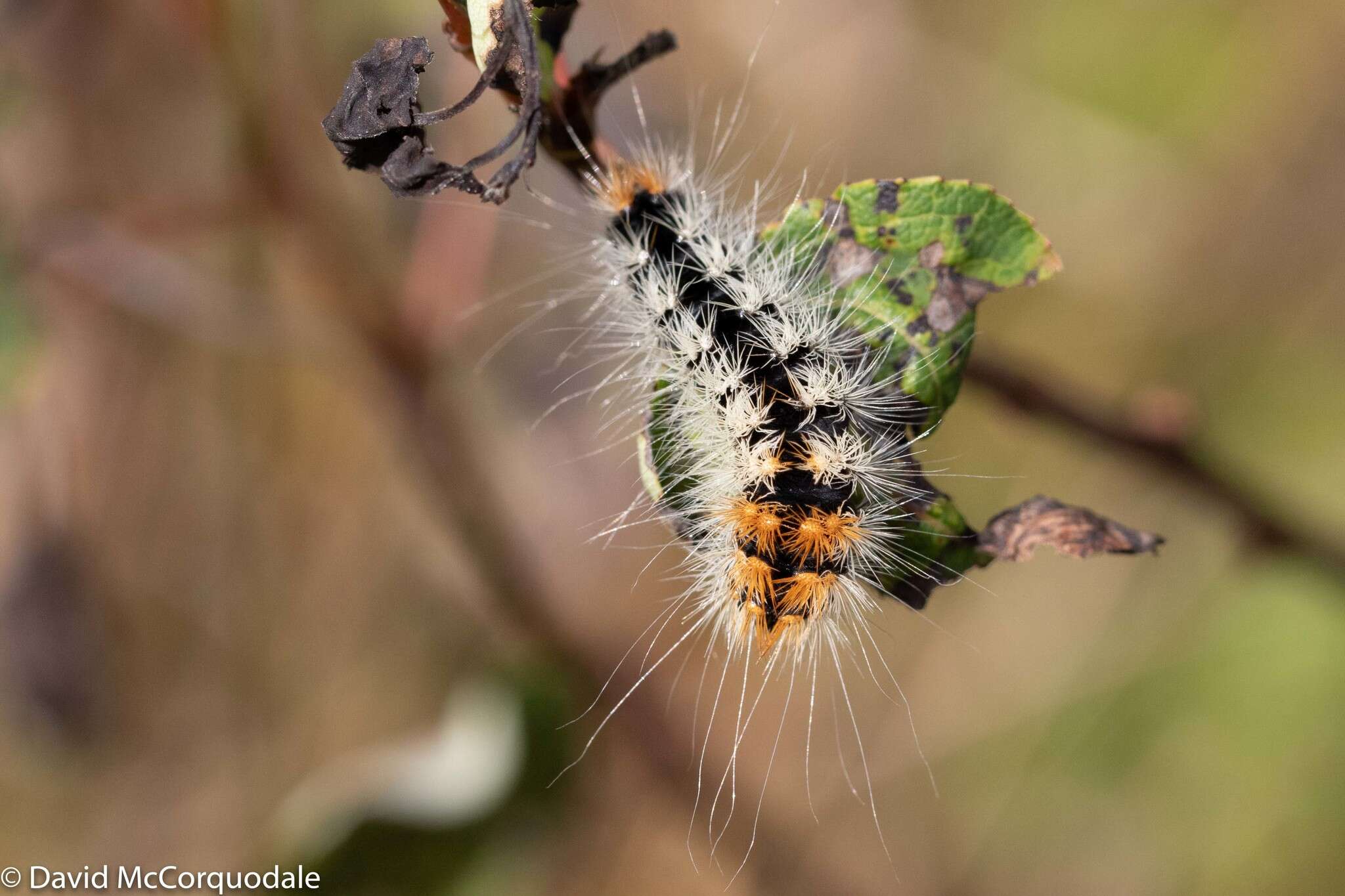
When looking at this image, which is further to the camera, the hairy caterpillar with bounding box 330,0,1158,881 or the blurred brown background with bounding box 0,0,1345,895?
the blurred brown background with bounding box 0,0,1345,895

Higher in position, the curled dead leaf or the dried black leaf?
the dried black leaf

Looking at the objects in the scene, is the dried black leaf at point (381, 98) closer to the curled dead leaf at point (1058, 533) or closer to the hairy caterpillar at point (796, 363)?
the hairy caterpillar at point (796, 363)

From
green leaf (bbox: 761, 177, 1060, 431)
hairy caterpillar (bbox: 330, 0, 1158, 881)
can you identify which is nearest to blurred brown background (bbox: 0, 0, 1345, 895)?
hairy caterpillar (bbox: 330, 0, 1158, 881)

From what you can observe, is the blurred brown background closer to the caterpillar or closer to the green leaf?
the caterpillar

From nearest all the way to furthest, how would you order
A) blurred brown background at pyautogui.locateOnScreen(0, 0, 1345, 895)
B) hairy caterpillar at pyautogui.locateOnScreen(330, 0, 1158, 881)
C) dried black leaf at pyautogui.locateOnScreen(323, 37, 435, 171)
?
dried black leaf at pyautogui.locateOnScreen(323, 37, 435, 171), hairy caterpillar at pyautogui.locateOnScreen(330, 0, 1158, 881), blurred brown background at pyautogui.locateOnScreen(0, 0, 1345, 895)

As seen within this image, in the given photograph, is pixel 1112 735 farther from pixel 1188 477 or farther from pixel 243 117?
pixel 243 117

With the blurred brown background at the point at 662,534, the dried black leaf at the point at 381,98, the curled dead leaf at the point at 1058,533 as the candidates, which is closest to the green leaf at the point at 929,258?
the curled dead leaf at the point at 1058,533

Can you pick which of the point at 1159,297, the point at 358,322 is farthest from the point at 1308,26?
the point at 358,322

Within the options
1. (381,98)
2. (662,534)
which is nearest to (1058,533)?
(381,98)

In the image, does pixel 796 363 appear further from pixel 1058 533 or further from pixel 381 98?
pixel 381 98
